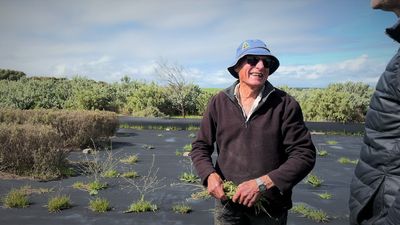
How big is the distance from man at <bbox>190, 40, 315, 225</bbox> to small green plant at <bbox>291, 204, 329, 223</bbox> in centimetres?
266

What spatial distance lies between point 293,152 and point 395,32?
37.3 inches

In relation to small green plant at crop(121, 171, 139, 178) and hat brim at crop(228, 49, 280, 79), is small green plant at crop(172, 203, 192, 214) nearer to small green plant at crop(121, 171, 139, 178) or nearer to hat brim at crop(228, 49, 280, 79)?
small green plant at crop(121, 171, 139, 178)

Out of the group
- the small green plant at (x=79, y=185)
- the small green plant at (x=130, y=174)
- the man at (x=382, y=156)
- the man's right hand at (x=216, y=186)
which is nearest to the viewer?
the man at (x=382, y=156)

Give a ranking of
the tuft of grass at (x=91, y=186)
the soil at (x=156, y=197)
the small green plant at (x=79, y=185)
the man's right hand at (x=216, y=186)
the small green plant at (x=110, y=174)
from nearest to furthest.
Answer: the man's right hand at (x=216, y=186) < the soil at (x=156, y=197) < the tuft of grass at (x=91, y=186) < the small green plant at (x=79, y=185) < the small green plant at (x=110, y=174)

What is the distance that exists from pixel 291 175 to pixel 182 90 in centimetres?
2482

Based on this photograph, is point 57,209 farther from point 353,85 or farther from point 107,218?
point 353,85

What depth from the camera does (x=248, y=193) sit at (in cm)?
243

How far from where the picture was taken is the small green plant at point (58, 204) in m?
5.18

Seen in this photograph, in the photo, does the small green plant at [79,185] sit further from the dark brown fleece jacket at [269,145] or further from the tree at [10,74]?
the tree at [10,74]

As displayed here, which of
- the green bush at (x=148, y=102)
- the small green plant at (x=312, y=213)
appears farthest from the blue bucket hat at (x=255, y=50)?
the green bush at (x=148, y=102)

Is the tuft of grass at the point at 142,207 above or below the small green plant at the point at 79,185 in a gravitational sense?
below

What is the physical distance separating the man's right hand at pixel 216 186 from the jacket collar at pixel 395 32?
1314mm

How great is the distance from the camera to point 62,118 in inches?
427

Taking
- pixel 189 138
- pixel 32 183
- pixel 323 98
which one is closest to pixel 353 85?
pixel 323 98
